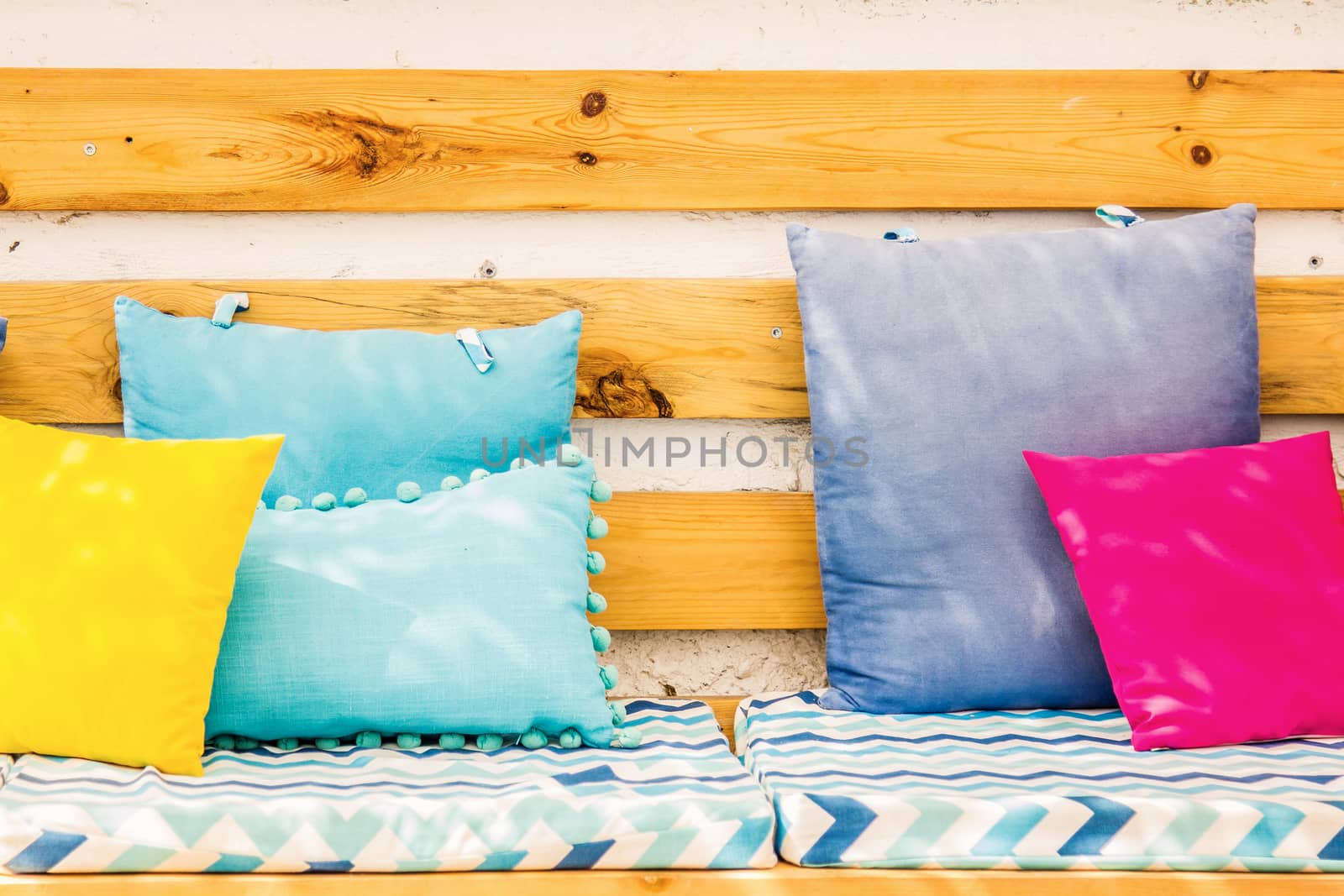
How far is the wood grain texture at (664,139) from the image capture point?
1.43m

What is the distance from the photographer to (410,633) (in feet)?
3.62

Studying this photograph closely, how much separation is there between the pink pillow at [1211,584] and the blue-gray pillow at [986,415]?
0.26 ft

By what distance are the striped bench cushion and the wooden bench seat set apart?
1.74 ft

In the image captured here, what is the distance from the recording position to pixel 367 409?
4.20 feet

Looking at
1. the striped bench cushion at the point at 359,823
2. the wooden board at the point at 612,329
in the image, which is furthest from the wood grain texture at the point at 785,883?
the wooden board at the point at 612,329

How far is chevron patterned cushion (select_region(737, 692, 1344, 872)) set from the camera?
3.06 feet

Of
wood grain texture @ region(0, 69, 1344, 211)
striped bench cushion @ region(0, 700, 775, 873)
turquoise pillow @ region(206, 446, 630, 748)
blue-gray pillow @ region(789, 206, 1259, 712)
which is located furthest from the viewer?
wood grain texture @ region(0, 69, 1344, 211)

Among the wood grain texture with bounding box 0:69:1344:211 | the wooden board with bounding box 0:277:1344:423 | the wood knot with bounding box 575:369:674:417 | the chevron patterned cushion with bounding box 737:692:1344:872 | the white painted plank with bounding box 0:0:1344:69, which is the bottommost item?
the chevron patterned cushion with bounding box 737:692:1344:872

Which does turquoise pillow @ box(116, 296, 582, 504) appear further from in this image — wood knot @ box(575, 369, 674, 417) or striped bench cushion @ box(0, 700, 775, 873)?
striped bench cushion @ box(0, 700, 775, 873)

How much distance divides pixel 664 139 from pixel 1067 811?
101cm

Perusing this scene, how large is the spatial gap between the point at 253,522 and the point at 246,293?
425 mm

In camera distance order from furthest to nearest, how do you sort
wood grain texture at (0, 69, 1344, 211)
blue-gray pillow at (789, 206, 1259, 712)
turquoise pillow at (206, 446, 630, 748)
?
wood grain texture at (0, 69, 1344, 211)
blue-gray pillow at (789, 206, 1259, 712)
turquoise pillow at (206, 446, 630, 748)

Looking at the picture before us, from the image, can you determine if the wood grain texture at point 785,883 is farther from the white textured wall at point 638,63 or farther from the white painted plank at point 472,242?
the white painted plank at point 472,242

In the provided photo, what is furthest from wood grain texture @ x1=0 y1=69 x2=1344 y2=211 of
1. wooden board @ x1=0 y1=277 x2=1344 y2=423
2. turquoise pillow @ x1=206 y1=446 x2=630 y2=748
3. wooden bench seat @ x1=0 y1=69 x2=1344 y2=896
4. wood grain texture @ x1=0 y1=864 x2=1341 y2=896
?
wood grain texture @ x1=0 y1=864 x2=1341 y2=896
